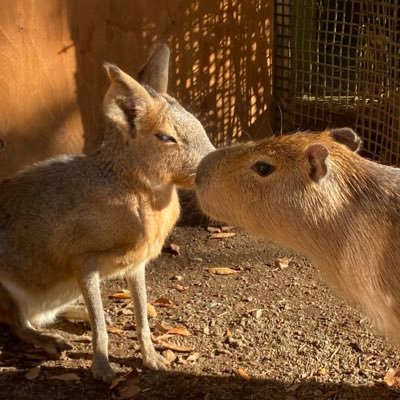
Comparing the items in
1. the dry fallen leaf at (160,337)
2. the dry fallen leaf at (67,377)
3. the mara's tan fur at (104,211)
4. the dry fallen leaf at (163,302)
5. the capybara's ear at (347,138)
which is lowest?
the dry fallen leaf at (163,302)

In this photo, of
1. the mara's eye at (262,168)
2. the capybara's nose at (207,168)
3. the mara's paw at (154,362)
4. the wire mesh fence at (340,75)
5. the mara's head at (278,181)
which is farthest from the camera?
the wire mesh fence at (340,75)

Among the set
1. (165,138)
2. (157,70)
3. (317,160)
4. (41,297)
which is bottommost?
(41,297)

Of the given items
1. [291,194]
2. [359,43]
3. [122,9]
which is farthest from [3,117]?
[359,43]

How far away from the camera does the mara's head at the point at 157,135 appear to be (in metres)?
4.01

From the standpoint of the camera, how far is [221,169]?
147 inches

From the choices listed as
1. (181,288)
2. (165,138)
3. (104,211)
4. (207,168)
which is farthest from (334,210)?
(181,288)

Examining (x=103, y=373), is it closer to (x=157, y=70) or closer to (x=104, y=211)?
(x=104, y=211)

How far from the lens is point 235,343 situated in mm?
4438

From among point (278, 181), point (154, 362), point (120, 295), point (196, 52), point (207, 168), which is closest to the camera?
point (278, 181)

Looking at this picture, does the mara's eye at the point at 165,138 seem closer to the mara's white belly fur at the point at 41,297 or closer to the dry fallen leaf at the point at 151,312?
the mara's white belly fur at the point at 41,297

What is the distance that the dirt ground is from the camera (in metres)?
4.05

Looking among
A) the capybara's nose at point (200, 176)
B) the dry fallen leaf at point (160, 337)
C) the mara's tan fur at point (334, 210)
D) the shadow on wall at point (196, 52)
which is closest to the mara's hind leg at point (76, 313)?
the dry fallen leaf at point (160, 337)

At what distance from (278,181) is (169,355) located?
1.24 metres

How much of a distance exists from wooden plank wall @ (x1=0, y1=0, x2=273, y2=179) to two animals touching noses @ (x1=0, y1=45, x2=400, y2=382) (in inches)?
29.4
